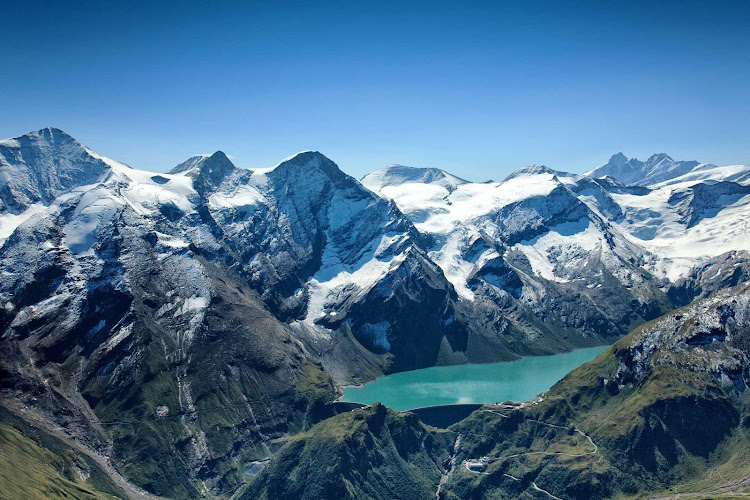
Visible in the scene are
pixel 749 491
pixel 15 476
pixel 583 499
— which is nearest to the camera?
pixel 749 491

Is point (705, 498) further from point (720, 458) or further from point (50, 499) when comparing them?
point (50, 499)

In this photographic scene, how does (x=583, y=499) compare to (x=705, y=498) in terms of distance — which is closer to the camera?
(x=705, y=498)

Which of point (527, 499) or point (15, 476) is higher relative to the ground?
point (15, 476)

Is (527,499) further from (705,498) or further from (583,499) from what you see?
(705,498)

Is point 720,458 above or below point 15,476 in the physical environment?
below

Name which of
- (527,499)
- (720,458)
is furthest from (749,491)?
(527,499)

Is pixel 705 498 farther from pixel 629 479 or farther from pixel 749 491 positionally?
pixel 629 479

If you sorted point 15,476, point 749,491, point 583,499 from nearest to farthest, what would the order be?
point 749,491 → point 15,476 → point 583,499

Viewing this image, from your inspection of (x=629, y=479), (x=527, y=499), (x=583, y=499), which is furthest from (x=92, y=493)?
(x=629, y=479)

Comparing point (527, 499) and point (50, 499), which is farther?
point (527, 499)
